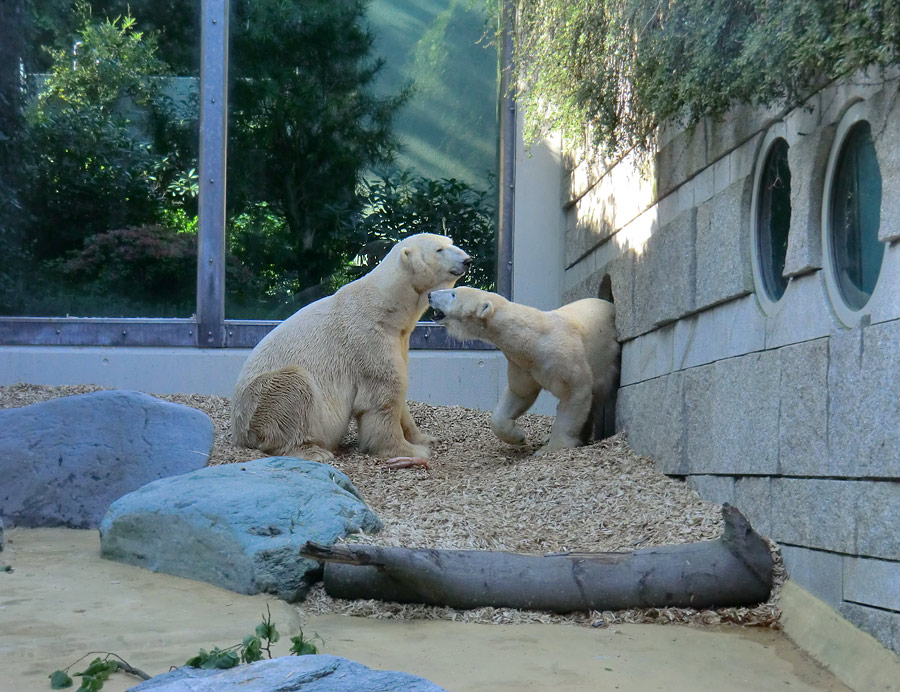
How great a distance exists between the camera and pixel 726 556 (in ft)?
11.3

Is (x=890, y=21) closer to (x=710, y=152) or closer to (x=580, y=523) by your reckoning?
(x=710, y=152)

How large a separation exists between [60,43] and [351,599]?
607 cm

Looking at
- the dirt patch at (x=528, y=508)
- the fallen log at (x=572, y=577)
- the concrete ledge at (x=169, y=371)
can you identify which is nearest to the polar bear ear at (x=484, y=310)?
the dirt patch at (x=528, y=508)

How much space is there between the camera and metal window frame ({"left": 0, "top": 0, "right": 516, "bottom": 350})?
7418 millimetres

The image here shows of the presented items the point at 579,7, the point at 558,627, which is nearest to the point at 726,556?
the point at 558,627

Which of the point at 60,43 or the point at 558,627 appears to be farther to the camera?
the point at 60,43

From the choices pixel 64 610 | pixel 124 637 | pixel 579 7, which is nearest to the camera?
pixel 124 637

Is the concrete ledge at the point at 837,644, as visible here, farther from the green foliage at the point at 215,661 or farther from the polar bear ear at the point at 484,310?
the polar bear ear at the point at 484,310

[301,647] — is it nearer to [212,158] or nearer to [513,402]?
[513,402]

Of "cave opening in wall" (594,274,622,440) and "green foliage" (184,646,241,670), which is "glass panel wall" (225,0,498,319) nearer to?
"cave opening in wall" (594,274,622,440)

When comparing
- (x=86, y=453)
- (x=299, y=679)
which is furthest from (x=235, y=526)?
(x=299, y=679)

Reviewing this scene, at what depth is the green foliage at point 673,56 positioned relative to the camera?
2760mm

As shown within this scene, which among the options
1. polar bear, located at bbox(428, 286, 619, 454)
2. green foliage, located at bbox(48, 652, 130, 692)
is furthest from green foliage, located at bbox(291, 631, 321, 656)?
polar bear, located at bbox(428, 286, 619, 454)

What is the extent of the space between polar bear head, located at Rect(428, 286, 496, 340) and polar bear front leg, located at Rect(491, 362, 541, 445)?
1.23 ft
